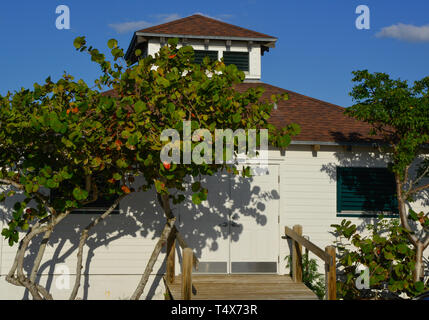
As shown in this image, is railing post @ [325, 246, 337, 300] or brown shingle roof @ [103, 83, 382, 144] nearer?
railing post @ [325, 246, 337, 300]

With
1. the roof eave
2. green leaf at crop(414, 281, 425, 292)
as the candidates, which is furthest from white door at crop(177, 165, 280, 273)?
the roof eave

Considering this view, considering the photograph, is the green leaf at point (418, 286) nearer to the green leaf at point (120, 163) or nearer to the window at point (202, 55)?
the green leaf at point (120, 163)

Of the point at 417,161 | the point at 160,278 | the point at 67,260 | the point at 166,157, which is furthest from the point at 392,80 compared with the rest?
the point at 67,260

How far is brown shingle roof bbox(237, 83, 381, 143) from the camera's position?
1223cm

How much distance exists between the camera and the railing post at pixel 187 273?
883cm

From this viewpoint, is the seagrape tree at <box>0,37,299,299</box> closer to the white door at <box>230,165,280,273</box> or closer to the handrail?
the handrail

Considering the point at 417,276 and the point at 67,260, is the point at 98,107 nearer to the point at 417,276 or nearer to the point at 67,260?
the point at 67,260

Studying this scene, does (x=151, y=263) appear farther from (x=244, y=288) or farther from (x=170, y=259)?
(x=244, y=288)

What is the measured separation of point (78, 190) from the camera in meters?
8.83

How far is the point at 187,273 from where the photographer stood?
8.94m

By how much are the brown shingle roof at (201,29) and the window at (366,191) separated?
5.52 meters

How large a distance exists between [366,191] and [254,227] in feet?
9.30

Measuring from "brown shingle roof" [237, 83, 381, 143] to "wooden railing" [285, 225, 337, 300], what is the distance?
2.25 metres

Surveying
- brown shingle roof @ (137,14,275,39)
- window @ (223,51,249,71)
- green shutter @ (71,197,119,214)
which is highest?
brown shingle roof @ (137,14,275,39)
